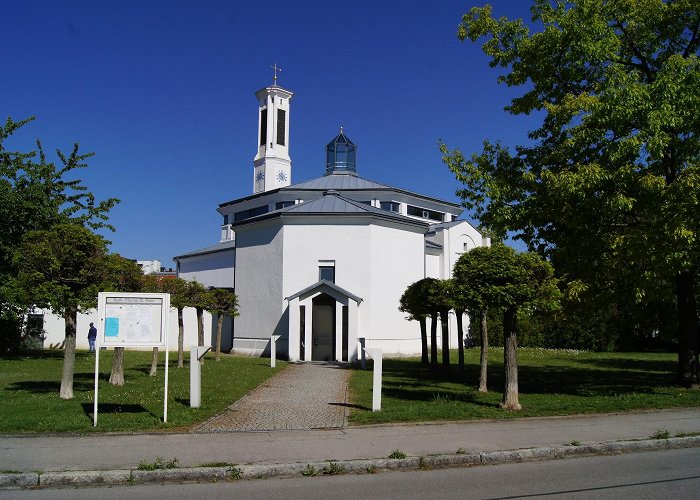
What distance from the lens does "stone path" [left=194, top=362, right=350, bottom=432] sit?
1037 centimetres

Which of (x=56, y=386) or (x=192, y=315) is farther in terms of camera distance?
(x=192, y=315)

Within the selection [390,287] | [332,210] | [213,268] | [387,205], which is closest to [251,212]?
[213,268]

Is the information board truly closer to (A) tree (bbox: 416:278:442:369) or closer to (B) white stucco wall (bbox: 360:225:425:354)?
(A) tree (bbox: 416:278:442:369)

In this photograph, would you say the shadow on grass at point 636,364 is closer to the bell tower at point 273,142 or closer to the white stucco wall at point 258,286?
the white stucco wall at point 258,286

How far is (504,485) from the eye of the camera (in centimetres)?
709

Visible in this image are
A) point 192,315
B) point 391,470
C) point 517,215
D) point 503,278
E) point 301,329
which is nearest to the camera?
point 391,470

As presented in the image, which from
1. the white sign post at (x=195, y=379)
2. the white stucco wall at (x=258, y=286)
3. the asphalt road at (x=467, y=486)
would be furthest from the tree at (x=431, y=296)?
the white stucco wall at (x=258, y=286)

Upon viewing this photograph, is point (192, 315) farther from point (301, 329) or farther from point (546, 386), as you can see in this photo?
point (546, 386)

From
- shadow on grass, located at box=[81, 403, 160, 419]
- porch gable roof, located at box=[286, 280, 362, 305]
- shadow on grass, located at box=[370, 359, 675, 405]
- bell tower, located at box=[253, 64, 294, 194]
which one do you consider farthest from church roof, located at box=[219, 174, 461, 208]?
shadow on grass, located at box=[81, 403, 160, 419]

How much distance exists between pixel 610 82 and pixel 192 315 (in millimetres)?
29645

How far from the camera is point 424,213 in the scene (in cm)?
4269

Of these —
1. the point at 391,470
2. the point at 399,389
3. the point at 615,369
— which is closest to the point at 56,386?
the point at 399,389

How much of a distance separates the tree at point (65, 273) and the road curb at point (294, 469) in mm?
6151

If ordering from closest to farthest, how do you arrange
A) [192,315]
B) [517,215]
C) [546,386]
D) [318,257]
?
[517,215] → [546,386] → [318,257] → [192,315]
